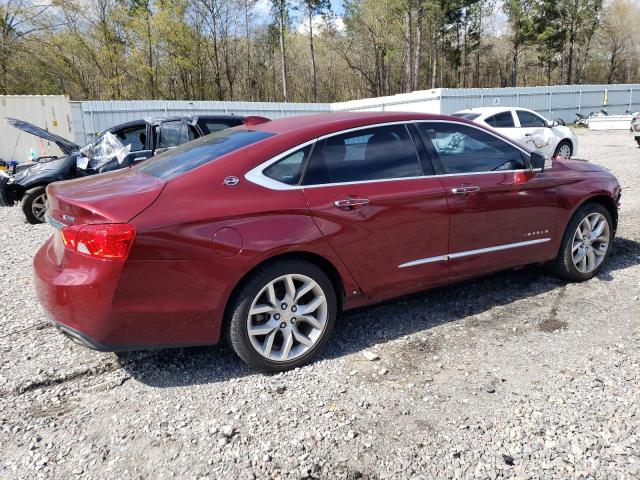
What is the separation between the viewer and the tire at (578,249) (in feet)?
14.9

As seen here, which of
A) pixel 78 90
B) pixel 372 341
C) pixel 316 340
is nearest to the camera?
pixel 316 340

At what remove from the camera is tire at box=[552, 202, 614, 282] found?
4531 mm

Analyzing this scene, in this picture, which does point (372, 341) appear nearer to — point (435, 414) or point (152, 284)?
point (435, 414)

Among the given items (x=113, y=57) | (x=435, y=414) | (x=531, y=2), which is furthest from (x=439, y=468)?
(x=531, y=2)

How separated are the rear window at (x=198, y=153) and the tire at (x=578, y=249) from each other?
9.42 feet

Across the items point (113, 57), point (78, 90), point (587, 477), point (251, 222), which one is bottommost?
point (587, 477)

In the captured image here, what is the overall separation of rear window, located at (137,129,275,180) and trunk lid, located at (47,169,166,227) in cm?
14

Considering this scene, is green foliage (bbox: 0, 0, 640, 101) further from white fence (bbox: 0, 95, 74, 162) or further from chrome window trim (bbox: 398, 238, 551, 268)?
chrome window trim (bbox: 398, 238, 551, 268)

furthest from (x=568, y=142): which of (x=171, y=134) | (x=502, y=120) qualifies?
(x=171, y=134)

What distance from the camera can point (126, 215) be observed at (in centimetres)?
273

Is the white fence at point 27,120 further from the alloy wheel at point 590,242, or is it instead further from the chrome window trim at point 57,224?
the alloy wheel at point 590,242

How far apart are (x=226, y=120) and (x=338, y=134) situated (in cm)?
595

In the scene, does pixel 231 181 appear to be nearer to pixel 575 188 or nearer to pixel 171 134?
pixel 575 188

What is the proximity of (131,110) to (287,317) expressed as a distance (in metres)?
19.9
